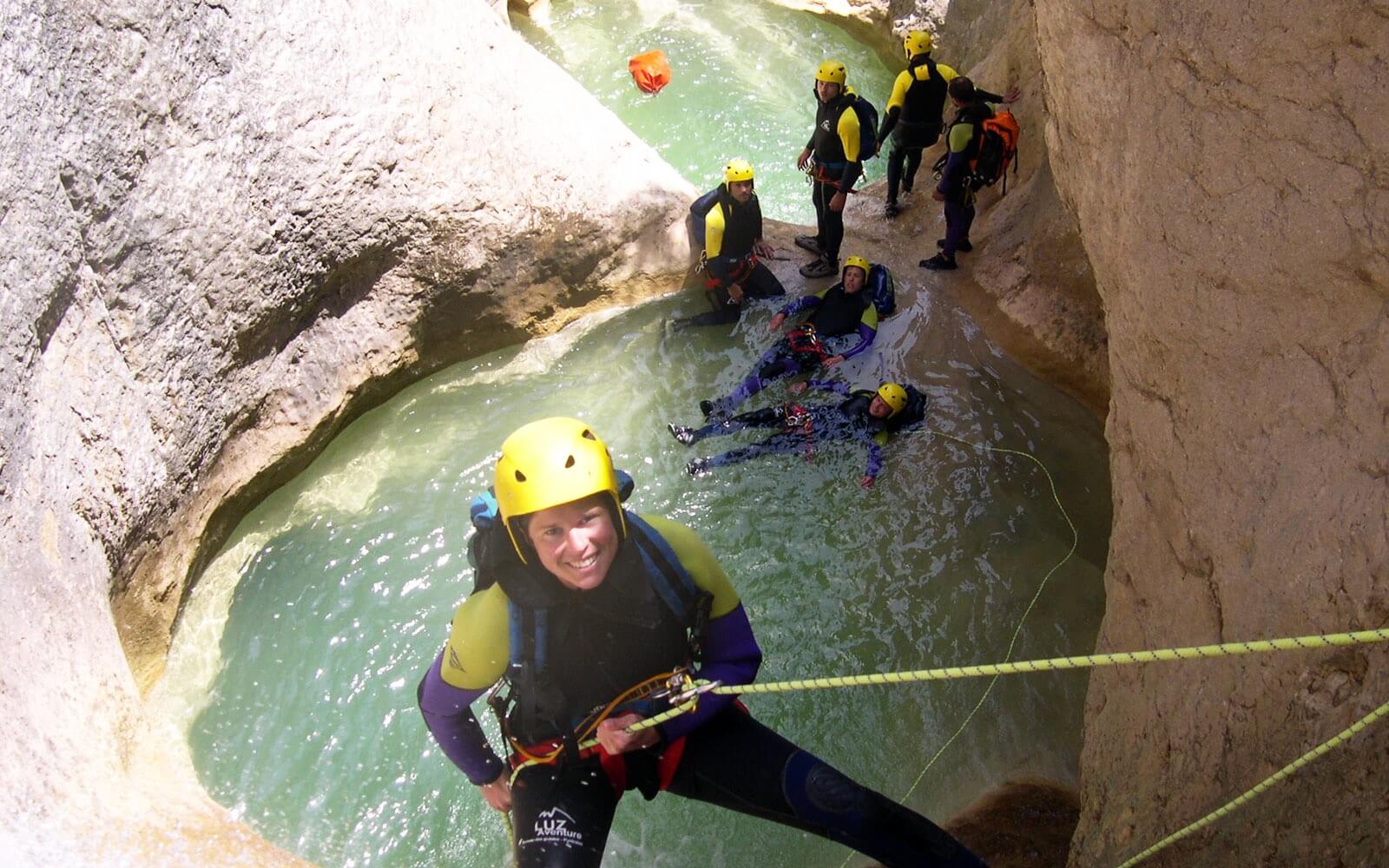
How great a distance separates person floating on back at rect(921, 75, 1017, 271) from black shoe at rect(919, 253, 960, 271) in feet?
0.37

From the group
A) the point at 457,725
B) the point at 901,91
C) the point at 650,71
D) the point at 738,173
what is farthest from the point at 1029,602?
the point at 650,71

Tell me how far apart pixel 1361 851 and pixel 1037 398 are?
441cm

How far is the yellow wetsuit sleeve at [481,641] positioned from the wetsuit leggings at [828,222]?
5309mm

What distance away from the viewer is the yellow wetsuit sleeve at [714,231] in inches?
272

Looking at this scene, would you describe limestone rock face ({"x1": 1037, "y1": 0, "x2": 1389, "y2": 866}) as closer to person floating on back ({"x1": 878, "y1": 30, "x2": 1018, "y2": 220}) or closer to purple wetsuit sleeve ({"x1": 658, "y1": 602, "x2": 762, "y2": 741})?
purple wetsuit sleeve ({"x1": 658, "y1": 602, "x2": 762, "y2": 741})

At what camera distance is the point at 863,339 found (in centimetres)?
666

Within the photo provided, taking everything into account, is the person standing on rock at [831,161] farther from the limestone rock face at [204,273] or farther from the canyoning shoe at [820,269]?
Answer: the limestone rock face at [204,273]

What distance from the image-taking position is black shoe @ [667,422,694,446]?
5.94 meters

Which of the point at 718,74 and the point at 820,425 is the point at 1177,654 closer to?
the point at 820,425

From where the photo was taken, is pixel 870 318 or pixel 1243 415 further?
pixel 870 318

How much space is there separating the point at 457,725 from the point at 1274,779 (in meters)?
2.15

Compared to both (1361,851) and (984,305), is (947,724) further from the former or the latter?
(984,305)

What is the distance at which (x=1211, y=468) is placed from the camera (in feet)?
8.98

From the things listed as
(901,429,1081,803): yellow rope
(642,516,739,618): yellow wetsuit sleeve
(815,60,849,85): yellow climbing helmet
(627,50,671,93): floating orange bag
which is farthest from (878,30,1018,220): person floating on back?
(642,516,739,618): yellow wetsuit sleeve
